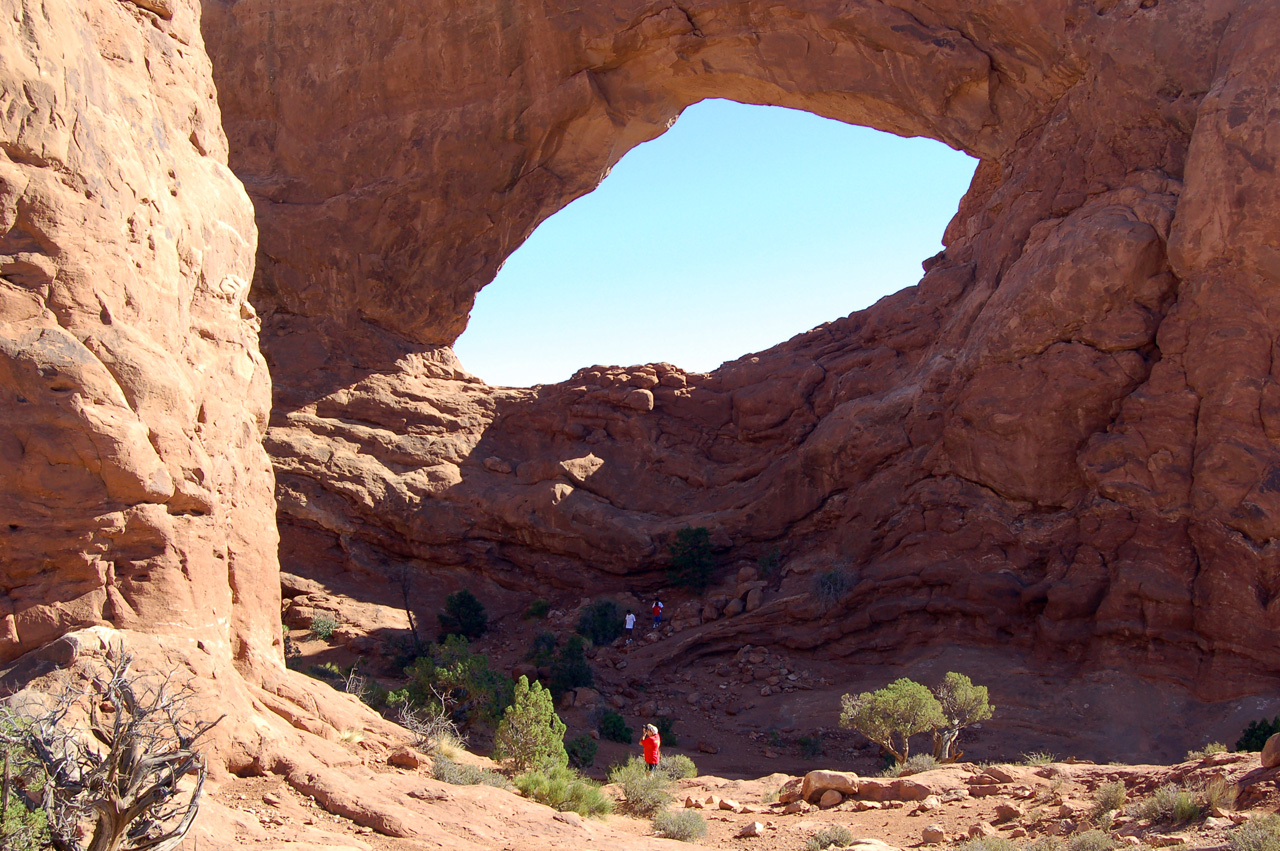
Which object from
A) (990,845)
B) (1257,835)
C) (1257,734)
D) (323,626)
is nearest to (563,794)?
(990,845)

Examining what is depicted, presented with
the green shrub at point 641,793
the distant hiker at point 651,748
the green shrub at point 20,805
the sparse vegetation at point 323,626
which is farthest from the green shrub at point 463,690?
the green shrub at point 20,805

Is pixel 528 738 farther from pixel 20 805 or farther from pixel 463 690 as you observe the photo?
pixel 20 805

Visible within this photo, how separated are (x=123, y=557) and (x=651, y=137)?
19.8 m

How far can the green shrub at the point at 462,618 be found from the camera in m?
22.2

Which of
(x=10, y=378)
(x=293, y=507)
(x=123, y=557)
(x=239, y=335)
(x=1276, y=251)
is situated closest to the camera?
(x=10, y=378)

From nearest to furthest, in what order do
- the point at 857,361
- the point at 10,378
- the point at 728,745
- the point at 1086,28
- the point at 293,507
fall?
1. the point at 10,378
2. the point at 728,745
3. the point at 1086,28
4. the point at 293,507
5. the point at 857,361

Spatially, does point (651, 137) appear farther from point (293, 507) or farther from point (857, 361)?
point (293, 507)

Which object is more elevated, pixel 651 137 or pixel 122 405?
pixel 651 137

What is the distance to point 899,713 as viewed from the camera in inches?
578

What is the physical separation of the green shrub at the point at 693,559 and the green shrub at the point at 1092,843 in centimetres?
1454

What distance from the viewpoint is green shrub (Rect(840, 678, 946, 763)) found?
1462 cm

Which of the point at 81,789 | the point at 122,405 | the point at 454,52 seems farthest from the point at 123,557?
the point at 454,52

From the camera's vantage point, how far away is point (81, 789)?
6.16m

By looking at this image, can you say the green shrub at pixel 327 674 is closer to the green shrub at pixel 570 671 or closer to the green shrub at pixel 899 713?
the green shrub at pixel 570 671
